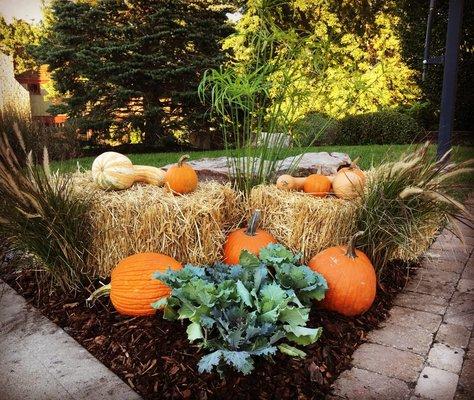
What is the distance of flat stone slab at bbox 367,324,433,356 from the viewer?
6.09 feet

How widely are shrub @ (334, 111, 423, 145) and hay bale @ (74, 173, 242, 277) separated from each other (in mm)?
7877

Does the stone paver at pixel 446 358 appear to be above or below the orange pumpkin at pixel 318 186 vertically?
below

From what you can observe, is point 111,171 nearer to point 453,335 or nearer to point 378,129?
point 453,335

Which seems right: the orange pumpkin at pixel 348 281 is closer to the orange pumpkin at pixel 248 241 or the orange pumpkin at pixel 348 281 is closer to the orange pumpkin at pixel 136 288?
the orange pumpkin at pixel 248 241

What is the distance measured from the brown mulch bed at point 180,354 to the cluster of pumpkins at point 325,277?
60 millimetres

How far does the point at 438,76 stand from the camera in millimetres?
8656

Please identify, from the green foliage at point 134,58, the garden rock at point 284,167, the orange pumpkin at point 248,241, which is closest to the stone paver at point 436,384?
the orange pumpkin at point 248,241

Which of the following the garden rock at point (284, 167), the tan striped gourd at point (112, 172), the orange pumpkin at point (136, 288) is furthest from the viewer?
the garden rock at point (284, 167)

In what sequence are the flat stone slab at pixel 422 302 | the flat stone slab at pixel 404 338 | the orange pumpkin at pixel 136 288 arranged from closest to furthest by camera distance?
1. the flat stone slab at pixel 404 338
2. the orange pumpkin at pixel 136 288
3. the flat stone slab at pixel 422 302

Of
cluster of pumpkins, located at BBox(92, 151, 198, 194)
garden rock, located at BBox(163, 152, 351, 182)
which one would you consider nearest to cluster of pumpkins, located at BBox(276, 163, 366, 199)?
cluster of pumpkins, located at BBox(92, 151, 198, 194)

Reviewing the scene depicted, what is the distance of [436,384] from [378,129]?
28.3ft

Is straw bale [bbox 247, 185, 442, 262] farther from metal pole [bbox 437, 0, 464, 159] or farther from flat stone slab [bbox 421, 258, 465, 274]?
metal pole [bbox 437, 0, 464, 159]

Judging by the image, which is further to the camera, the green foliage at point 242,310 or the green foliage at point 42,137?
the green foliage at point 42,137

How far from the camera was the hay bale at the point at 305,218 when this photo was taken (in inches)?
92.3
